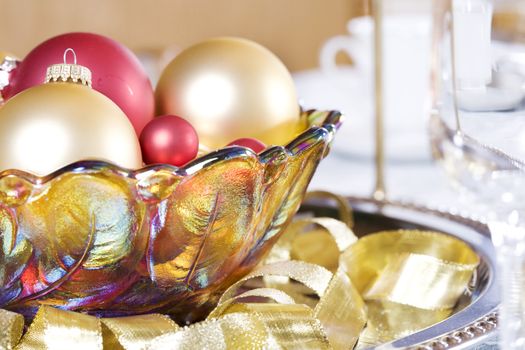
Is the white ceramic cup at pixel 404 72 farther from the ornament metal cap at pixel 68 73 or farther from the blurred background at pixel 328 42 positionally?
the ornament metal cap at pixel 68 73

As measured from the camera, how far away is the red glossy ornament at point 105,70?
0.41m

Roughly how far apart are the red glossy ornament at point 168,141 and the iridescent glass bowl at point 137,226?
0.05m

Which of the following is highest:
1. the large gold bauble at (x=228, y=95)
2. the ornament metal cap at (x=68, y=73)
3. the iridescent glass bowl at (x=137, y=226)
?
the ornament metal cap at (x=68, y=73)

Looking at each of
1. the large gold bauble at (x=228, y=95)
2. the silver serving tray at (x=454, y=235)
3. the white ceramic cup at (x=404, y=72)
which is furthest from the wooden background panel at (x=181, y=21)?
the large gold bauble at (x=228, y=95)

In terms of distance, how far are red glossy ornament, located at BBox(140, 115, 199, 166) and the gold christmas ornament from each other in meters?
0.02

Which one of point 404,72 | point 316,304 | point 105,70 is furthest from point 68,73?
point 404,72

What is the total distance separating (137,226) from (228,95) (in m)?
0.12

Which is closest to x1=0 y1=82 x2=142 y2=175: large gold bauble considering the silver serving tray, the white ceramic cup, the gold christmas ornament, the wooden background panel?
the gold christmas ornament

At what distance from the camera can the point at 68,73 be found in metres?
0.39

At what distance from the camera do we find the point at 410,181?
0.77m

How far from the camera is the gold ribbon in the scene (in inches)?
13.1

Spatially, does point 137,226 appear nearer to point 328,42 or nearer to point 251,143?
point 251,143

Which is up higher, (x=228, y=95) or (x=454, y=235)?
(x=228, y=95)

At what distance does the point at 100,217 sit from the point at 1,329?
0.20 ft
